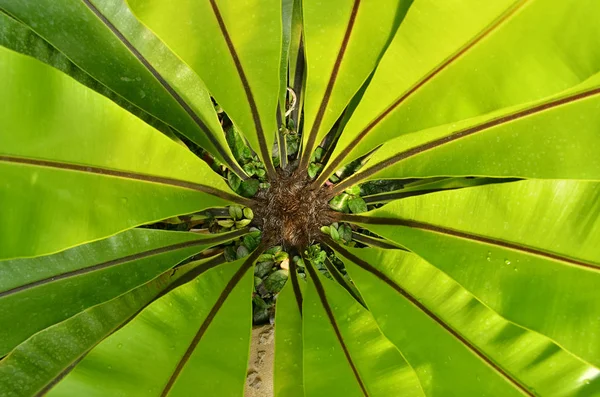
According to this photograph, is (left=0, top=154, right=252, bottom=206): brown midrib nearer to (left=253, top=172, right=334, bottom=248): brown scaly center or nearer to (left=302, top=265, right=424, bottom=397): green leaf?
(left=253, top=172, right=334, bottom=248): brown scaly center

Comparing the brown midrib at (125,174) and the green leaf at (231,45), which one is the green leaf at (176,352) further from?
the green leaf at (231,45)

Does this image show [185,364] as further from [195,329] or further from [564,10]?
[564,10]

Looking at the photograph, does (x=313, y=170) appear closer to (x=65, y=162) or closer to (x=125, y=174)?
(x=125, y=174)

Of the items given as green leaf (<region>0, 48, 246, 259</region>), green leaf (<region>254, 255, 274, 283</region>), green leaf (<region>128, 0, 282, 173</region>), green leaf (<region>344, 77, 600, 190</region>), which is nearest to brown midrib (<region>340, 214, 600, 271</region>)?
green leaf (<region>344, 77, 600, 190</region>)

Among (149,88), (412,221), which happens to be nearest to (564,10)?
(412,221)

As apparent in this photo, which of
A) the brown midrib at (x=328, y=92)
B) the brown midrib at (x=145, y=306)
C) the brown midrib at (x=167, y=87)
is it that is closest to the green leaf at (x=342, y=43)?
the brown midrib at (x=328, y=92)

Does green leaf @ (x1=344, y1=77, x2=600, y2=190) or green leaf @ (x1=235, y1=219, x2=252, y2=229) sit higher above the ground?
green leaf @ (x1=344, y1=77, x2=600, y2=190)
